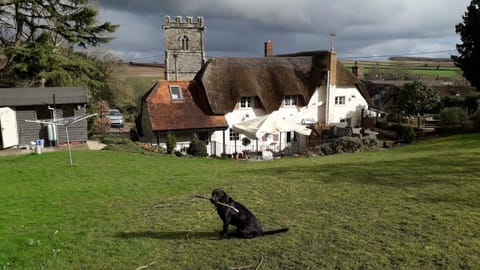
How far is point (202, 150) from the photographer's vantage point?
72.3ft

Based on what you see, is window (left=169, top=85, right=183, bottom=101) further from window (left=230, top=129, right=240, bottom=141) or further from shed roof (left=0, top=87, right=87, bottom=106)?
shed roof (left=0, top=87, right=87, bottom=106)

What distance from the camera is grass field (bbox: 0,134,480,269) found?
5484 mm

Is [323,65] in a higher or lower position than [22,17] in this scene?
lower

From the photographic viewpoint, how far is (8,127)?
1819cm

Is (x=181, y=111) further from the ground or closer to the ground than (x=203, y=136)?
further from the ground

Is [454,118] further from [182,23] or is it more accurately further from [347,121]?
[182,23]

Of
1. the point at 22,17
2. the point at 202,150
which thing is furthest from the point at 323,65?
the point at 22,17

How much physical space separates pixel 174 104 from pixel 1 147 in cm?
1042

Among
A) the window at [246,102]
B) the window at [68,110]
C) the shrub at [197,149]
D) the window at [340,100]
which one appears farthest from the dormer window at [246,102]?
the window at [68,110]

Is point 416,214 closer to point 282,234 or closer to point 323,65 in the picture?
point 282,234

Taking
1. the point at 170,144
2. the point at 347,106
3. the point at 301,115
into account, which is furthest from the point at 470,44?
the point at 170,144

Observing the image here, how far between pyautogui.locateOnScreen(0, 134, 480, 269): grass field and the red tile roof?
10.6 metres

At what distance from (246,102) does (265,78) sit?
117 inches

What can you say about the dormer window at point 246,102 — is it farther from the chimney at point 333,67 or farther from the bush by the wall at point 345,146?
the chimney at point 333,67
